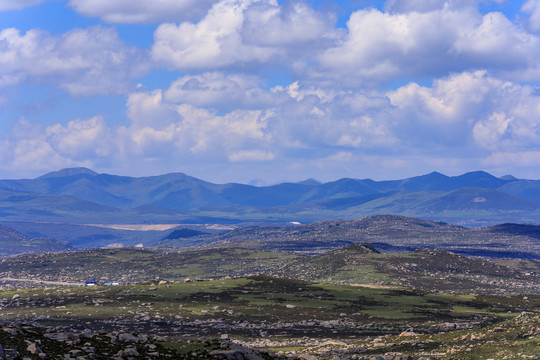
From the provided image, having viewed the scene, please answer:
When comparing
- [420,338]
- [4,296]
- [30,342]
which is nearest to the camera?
[30,342]

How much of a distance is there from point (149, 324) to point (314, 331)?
2571 cm

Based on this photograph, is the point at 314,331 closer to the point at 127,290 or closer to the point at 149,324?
the point at 149,324

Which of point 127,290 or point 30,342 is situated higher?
point 30,342

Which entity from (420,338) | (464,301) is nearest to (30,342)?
(420,338)

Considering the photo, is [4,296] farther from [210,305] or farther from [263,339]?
[263,339]

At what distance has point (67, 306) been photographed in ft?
387

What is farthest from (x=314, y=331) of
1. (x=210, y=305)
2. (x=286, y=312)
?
(x=210, y=305)

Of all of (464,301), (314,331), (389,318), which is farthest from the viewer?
(464,301)

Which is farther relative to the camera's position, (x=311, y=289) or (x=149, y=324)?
(x=311, y=289)

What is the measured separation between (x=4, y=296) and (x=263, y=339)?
64.6 meters

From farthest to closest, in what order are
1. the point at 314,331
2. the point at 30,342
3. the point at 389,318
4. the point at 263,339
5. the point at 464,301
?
the point at 464,301, the point at 389,318, the point at 314,331, the point at 263,339, the point at 30,342

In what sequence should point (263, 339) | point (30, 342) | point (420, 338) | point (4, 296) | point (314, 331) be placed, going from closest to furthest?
point (30, 342), point (420, 338), point (263, 339), point (314, 331), point (4, 296)

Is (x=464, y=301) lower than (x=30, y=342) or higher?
lower

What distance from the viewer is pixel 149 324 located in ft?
334
